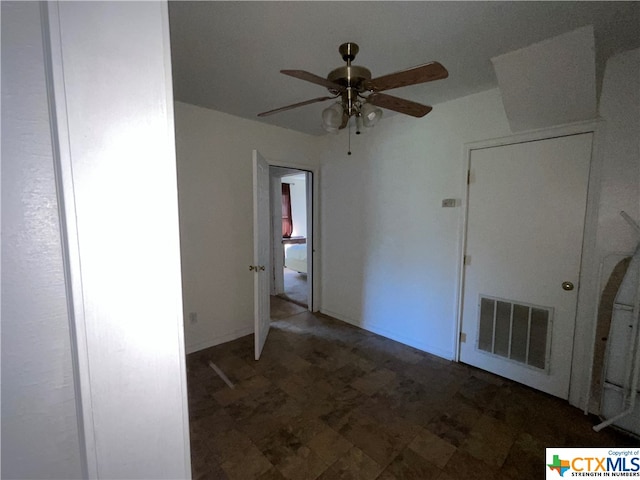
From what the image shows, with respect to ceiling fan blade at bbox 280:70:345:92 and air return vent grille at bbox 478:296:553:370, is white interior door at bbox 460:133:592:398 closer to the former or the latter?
air return vent grille at bbox 478:296:553:370

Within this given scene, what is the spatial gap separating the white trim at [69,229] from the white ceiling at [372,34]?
1.30 m

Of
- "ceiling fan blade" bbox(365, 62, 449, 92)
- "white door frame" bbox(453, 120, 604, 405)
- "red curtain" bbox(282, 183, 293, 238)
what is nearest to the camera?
"ceiling fan blade" bbox(365, 62, 449, 92)

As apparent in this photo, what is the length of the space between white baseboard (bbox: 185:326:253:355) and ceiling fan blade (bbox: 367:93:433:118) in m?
2.74

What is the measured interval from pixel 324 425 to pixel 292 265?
4.64 meters

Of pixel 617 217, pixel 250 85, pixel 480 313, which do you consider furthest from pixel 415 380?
pixel 250 85

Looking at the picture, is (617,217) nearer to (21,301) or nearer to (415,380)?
(415,380)

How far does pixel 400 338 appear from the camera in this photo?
3.03 m

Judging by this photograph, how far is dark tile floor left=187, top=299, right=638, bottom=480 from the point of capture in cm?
154

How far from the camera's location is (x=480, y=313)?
246cm

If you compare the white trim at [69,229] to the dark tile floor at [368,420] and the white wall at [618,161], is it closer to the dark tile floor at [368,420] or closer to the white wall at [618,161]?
the dark tile floor at [368,420]

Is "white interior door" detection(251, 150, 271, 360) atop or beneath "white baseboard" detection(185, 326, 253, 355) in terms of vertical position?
atop

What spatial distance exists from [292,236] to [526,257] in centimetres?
643

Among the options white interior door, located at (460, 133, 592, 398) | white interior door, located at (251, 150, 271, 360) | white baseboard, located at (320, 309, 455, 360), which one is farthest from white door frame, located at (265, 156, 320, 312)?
white interior door, located at (460, 133, 592, 398)

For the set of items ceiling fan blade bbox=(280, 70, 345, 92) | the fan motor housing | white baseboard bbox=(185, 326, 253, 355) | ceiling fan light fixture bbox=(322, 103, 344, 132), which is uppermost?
the fan motor housing
